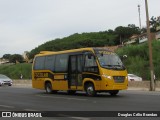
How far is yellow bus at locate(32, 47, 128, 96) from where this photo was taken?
2188cm

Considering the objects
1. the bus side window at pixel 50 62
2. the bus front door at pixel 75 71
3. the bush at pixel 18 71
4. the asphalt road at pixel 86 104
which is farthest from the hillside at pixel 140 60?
the asphalt road at pixel 86 104

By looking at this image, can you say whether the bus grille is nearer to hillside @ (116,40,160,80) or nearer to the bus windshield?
the bus windshield

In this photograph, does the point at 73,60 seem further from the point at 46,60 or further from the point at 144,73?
the point at 144,73

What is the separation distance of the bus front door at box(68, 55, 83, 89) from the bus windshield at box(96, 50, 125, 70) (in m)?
1.45

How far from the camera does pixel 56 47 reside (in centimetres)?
11819

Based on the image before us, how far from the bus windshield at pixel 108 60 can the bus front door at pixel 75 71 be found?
4.74ft

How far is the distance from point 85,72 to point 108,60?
58.5 inches

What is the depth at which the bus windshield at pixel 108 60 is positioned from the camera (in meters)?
22.1

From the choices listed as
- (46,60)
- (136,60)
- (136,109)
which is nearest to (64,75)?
(46,60)

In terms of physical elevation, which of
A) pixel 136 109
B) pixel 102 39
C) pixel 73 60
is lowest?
pixel 136 109

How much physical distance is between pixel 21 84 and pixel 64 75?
2423 centimetres

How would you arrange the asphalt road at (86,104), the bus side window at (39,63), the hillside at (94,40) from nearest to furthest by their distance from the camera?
the asphalt road at (86,104)
the bus side window at (39,63)
the hillside at (94,40)

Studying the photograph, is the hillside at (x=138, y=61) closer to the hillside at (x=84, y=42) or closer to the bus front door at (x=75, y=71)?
the bus front door at (x=75, y=71)

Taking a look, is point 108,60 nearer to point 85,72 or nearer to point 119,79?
point 119,79
